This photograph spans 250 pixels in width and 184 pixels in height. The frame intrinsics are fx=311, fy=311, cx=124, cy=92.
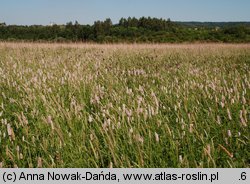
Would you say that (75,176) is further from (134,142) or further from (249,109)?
(249,109)

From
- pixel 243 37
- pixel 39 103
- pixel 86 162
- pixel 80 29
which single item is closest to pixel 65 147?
pixel 86 162

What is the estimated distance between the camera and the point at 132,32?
58.1 meters

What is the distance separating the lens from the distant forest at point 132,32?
47.8 metres

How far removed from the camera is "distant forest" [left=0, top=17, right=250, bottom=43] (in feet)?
157

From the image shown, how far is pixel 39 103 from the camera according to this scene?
3795 millimetres

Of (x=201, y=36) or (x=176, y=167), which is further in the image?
(x=201, y=36)

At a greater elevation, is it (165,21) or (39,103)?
(165,21)

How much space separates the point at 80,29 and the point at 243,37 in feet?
105

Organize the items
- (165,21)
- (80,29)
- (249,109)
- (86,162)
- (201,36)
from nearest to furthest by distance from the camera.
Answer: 1. (86,162)
2. (249,109)
3. (201,36)
4. (80,29)
5. (165,21)

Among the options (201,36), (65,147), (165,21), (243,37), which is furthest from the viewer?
(165,21)

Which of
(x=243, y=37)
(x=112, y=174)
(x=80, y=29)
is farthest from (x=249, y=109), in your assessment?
(x=80, y=29)

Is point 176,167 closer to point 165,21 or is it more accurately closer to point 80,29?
point 80,29

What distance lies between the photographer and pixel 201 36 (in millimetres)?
51812

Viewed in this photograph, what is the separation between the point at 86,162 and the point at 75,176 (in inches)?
6.7
